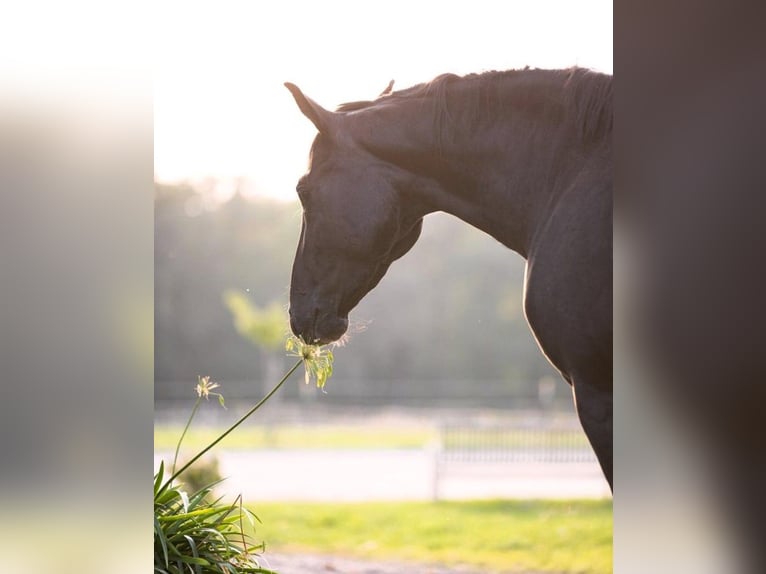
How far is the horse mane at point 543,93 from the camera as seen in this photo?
1.85 meters

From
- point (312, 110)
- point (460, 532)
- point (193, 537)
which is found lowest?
point (460, 532)

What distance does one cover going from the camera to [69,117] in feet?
4.85

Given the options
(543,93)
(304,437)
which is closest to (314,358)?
(543,93)

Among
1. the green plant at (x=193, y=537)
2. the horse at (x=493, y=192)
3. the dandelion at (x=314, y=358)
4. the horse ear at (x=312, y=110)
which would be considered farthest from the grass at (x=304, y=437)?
the horse ear at (x=312, y=110)

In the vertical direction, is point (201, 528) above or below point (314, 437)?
above

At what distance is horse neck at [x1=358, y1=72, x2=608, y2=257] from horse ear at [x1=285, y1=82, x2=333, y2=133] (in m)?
0.15

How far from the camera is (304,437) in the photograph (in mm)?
12219

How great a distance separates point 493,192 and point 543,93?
26 cm

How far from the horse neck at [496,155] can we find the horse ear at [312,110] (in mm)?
153

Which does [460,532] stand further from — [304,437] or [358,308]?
[358,308]

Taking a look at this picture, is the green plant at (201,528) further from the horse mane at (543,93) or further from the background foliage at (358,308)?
the background foliage at (358,308)

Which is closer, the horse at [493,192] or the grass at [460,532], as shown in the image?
the horse at [493,192]

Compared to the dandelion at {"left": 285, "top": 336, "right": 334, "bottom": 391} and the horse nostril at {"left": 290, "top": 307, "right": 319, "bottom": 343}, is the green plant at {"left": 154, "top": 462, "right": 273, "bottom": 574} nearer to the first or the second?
the dandelion at {"left": 285, "top": 336, "right": 334, "bottom": 391}

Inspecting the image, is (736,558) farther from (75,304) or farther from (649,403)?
(75,304)
